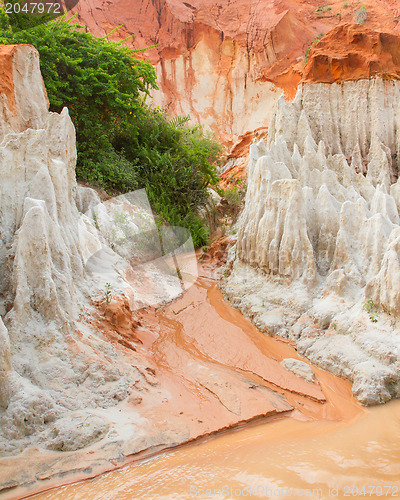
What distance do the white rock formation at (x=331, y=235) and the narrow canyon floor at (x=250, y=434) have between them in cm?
44

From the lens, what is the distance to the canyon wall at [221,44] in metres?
19.2

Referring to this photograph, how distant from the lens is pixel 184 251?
8.86m

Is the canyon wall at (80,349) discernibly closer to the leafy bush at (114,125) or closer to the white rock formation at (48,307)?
the white rock formation at (48,307)

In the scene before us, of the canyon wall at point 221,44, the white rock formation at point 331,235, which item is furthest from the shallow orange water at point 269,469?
the canyon wall at point 221,44

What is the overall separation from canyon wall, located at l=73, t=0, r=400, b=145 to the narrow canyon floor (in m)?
16.0

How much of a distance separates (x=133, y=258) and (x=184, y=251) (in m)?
1.86

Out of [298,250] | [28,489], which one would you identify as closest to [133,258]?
[298,250]

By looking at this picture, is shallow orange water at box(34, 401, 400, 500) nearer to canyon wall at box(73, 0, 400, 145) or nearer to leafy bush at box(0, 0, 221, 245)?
leafy bush at box(0, 0, 221, 245)

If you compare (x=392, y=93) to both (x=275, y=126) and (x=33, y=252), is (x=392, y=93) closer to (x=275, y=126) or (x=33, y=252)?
(x=275, y=126)

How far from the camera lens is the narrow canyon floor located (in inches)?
107

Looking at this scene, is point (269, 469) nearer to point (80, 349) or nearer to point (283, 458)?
point (283, 458)

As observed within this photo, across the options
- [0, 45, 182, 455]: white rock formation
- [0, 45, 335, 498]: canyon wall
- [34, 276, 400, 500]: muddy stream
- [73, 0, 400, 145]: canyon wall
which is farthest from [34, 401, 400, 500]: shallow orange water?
[73, 0, 400, 145]: canyon wall

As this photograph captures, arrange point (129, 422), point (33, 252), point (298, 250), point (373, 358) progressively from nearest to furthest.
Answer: point (129, 422) < point (33, 252) < point (373, 358) < point (298, 250)

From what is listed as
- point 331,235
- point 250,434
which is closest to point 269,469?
point 250,434
